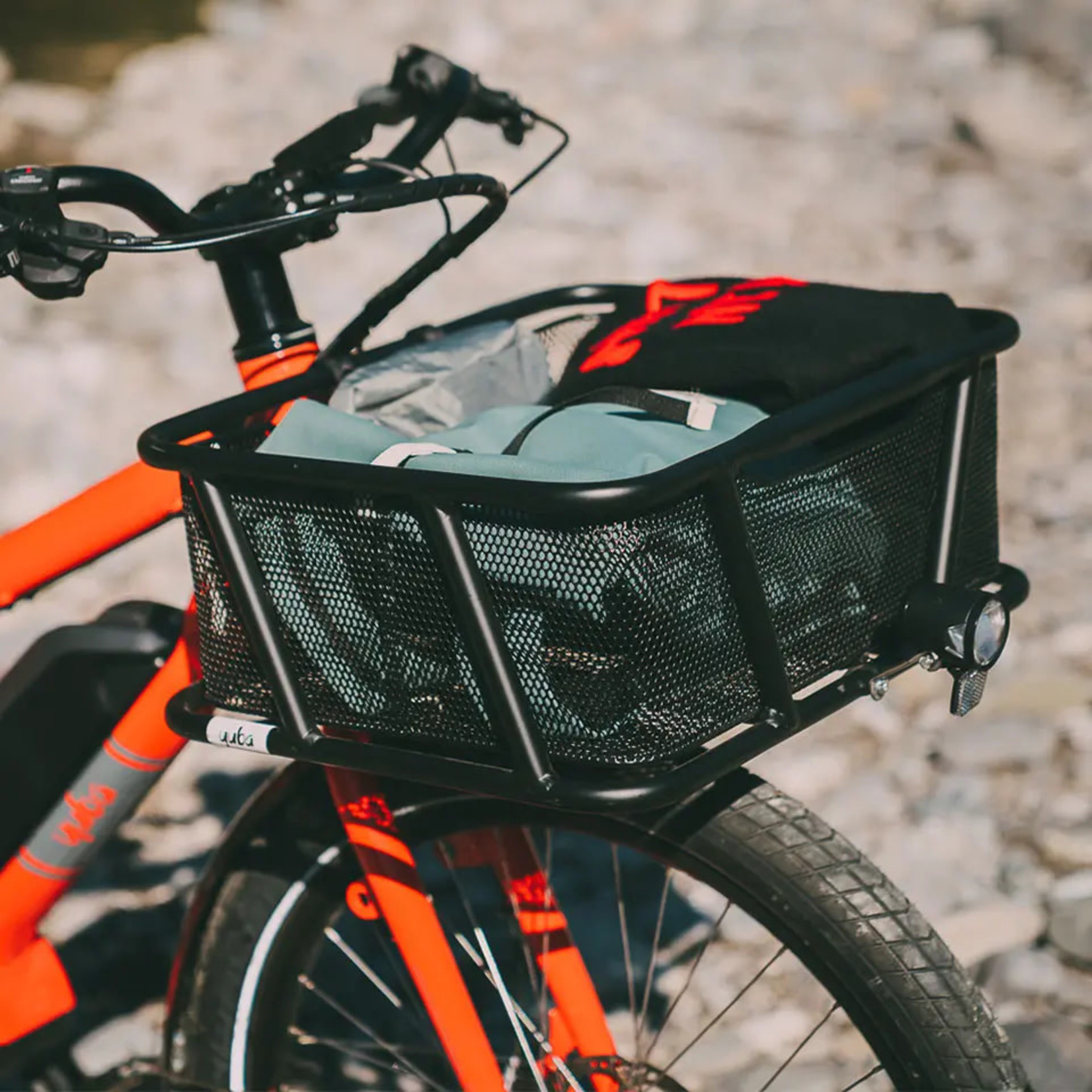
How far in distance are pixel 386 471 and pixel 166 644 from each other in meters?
0.70

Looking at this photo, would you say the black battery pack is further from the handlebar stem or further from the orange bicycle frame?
the handlebar stem

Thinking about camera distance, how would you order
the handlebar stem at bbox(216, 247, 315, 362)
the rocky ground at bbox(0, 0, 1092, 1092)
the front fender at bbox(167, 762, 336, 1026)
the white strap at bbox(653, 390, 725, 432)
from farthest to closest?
the rocky ground at bbox(0, 0, 1092, 1092) → the front fender at bbox(167, 762, 336, 1026) → the handlebar stem at bbox(216, 247, 315, 362) → the white strap at bbox(653, 390, 725, 432)

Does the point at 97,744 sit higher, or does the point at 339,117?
the point at 339,117

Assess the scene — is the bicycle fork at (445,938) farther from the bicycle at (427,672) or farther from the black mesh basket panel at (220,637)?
the black mesh basket panel at (220,637)

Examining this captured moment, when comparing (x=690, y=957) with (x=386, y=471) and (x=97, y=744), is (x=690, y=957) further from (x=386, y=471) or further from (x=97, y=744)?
(x=386, y=471)

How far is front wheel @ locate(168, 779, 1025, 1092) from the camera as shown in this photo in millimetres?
1570

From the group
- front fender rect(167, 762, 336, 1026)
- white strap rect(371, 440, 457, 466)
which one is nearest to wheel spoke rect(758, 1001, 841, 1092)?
front fender rect(167, 762, 336, 1026)

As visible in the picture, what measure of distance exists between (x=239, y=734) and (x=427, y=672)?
257mm

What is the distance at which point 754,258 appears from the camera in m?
5.64

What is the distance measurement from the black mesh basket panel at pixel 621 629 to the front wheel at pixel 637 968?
0.31 m

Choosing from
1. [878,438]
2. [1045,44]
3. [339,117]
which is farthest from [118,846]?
[1045,44]

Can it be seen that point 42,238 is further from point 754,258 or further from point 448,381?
point 754,258

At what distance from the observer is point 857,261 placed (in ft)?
18.2

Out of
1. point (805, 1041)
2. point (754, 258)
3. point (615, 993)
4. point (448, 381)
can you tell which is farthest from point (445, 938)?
point (754, 258)
